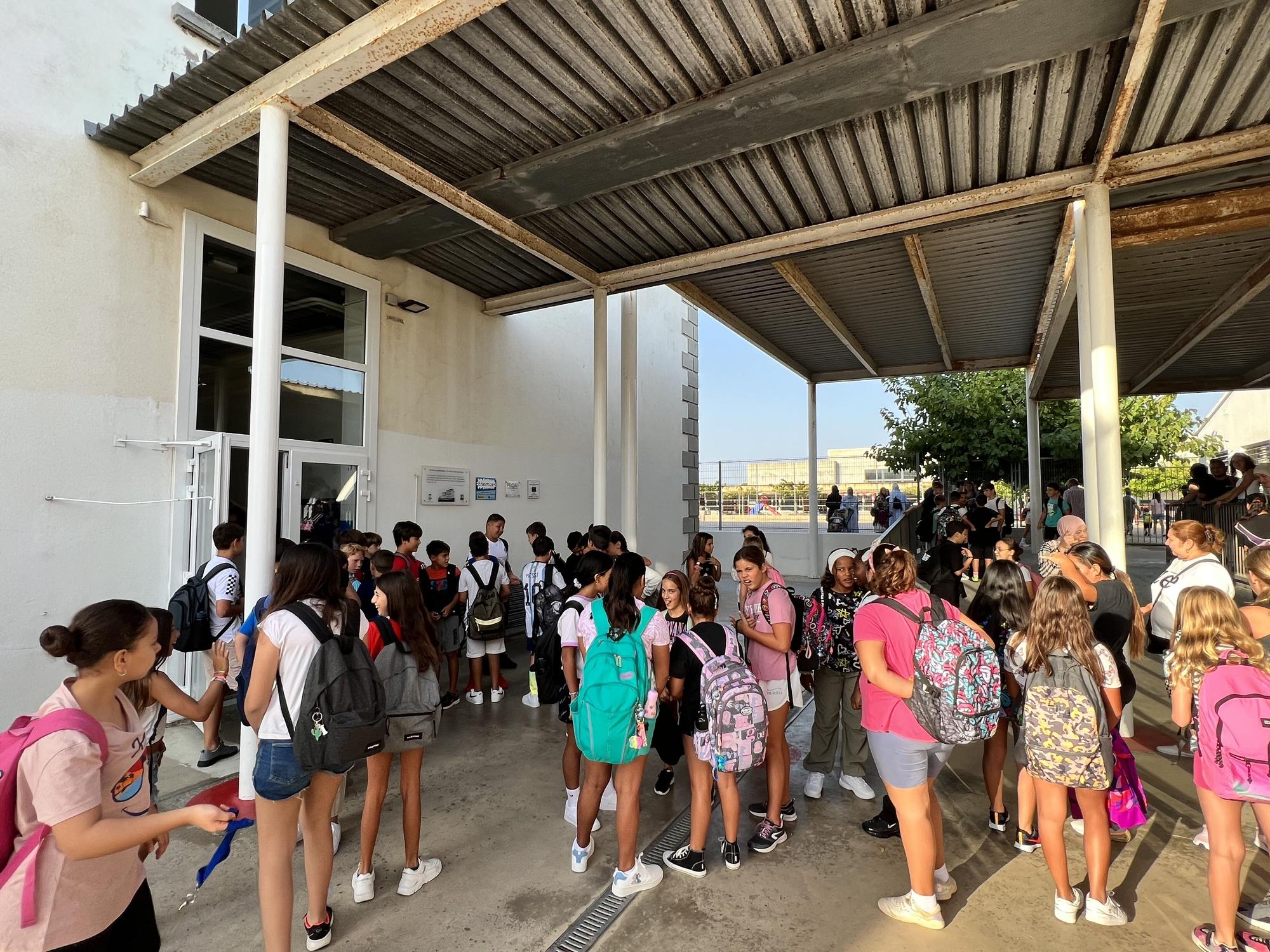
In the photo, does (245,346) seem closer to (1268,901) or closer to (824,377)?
(1268,901)

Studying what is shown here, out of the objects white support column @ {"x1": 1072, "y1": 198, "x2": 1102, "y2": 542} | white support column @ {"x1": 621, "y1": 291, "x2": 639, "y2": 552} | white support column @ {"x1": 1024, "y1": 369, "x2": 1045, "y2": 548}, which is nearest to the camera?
white support column @ {"x1": 1072, "y1": 198, "x2": 1102, "y2": 542}

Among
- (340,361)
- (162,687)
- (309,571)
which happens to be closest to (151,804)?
(162,687)

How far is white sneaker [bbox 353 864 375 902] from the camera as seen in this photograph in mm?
2941

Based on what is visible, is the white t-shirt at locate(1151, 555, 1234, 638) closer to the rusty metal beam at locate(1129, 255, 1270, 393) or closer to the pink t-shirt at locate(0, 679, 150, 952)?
the pink t-shirt at locate(0, 679, 150, 952)

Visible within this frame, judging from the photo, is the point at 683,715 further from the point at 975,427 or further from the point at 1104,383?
the point at 975,427

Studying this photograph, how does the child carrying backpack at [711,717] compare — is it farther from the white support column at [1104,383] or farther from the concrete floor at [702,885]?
the white support column at [1104,383]

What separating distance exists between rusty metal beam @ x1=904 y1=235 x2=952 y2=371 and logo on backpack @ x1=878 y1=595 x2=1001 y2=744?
4589 mm

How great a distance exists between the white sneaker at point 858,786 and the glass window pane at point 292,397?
4854mm

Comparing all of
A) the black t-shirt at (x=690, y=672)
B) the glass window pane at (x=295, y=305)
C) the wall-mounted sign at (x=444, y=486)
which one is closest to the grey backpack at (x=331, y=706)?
the black t-shirt at (x=690, y=672)

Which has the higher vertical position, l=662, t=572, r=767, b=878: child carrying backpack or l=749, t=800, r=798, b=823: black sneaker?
l=662, t=572, r=767, b=878: child carrying backpack

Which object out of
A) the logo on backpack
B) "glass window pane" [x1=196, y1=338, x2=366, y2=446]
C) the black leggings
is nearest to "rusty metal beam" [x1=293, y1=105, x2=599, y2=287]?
"glass window pane" [x1=196, y1=338, x2=366, y2=446]

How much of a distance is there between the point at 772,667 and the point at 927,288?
6059 mm

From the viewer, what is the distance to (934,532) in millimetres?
12359

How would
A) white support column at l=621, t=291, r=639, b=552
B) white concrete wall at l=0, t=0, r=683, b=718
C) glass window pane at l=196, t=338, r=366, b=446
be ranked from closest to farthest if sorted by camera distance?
white concrete wall at l=0, t=0, r=683, b=718 → glass window pane at l=196, t=338, r=366, b=446 → white support column at l=621, t=291, r=639, b=552
